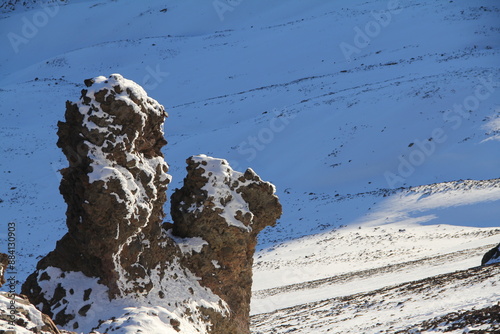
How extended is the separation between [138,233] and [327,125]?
130 feet

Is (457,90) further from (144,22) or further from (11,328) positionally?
(144,22)

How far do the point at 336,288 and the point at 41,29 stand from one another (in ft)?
300

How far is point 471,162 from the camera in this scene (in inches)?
1725

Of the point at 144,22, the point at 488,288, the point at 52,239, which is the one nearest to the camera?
the point at 488,288

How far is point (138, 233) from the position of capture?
12281 mm

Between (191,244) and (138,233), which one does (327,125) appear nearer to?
(191,244)

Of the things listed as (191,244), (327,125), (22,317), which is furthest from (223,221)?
(327,125)

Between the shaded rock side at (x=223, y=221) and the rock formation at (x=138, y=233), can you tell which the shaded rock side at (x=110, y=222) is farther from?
the shaded rock side at (x=223, y=221)

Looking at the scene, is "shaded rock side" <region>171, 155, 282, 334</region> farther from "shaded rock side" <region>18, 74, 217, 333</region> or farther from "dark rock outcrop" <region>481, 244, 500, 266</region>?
"dark rock outcrop" <region>481, 244, 500, 266</region>

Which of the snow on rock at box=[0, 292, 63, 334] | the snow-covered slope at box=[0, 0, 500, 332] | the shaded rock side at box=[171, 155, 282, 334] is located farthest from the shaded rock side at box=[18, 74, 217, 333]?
the snow-covered slope at box=[0, 0, 500, 332]

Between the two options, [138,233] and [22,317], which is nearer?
[22,317]

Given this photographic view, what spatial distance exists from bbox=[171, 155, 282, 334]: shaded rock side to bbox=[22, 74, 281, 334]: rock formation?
0.02 m

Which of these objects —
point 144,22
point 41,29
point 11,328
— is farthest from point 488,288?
point 41,29

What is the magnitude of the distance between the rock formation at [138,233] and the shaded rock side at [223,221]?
Answer: 18mm
